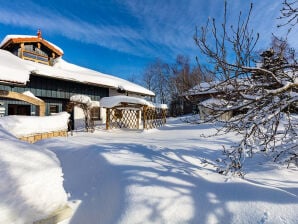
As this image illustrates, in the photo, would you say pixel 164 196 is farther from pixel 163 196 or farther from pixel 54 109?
pixel 54 109

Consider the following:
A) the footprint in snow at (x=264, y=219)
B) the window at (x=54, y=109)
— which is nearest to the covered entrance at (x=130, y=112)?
the window at (x=54, y=109)

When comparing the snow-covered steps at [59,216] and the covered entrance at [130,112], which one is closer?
the snow-covered steps at [59,216]

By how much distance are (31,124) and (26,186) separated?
15.3 feet

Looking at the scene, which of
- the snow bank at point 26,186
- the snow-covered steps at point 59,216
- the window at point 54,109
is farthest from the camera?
the window at point 54,109

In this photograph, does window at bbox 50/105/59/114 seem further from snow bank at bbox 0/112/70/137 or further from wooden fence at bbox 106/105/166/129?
snow bank at bbox 0/112/70/137

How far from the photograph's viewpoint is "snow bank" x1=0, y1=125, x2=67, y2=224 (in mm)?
1586

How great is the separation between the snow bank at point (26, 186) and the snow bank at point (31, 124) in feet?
11.4

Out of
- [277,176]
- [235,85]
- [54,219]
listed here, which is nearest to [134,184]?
[54,219]

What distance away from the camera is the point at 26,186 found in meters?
1.74

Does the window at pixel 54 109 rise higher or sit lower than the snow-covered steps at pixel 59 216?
higher

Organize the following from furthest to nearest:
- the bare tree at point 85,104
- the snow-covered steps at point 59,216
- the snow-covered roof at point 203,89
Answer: the bare tree at point 85,104
the snow-covered roof at point 203,89
the snow-covered steps at point 59,216

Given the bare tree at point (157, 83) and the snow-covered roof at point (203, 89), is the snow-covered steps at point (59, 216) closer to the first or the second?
the snow-covered roof at point (203, 89)

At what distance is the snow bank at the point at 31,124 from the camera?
514 centimetres

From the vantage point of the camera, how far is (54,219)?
1.81m
